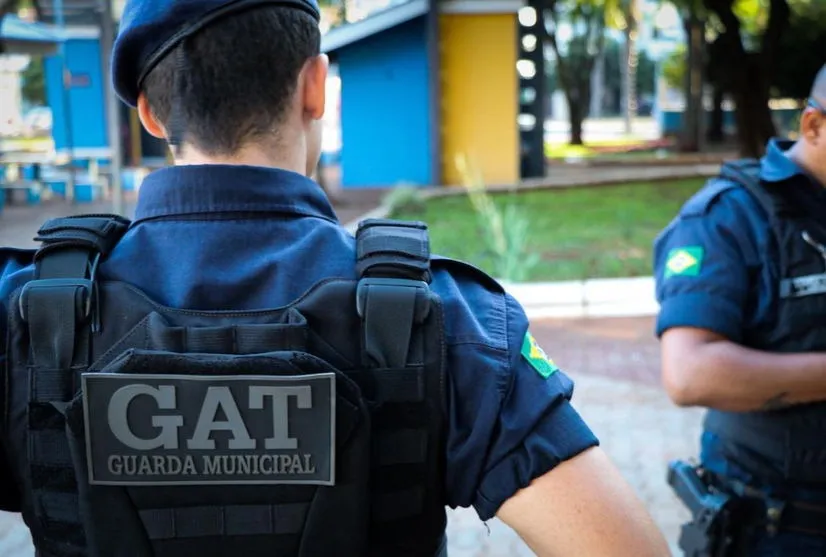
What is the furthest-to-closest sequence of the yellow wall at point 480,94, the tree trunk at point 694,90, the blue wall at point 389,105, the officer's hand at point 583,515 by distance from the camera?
1. the tree trunk at point 694,90
2. the blue wall at point 389,105
3. the yellow wall at point 480,94
4. the officer's hand at point 583,515

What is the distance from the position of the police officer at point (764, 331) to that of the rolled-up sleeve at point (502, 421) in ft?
3.54

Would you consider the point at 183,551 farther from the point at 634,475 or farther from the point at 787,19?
the point at 787,19

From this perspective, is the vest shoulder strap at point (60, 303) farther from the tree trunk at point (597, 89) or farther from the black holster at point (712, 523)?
the tree trunk at point (597, 89)

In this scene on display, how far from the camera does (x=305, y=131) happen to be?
1330 mm

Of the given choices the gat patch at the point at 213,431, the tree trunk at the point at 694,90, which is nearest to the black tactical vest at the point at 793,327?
the gat patch at the point at 213,431

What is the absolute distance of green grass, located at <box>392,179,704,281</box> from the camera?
372 inches

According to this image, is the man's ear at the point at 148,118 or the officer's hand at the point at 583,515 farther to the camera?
the man's ear at the point at 148,118

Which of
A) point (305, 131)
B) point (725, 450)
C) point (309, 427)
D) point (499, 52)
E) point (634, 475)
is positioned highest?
point (499, 52)

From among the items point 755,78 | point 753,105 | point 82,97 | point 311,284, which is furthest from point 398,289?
point 82,97

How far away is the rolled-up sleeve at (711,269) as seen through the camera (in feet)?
7.32

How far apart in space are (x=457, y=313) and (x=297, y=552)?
35 centimetres

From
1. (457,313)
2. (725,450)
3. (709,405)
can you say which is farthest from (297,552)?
(725,450)

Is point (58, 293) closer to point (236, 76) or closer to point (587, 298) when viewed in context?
point (236, 76)

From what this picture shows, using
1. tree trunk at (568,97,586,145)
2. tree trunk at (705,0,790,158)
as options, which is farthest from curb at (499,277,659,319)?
tree trunk at (568,97,586,145)
